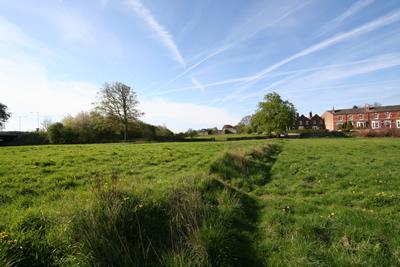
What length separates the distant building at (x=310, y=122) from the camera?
109 meters

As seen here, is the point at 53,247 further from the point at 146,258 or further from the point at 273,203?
the point at 273,203

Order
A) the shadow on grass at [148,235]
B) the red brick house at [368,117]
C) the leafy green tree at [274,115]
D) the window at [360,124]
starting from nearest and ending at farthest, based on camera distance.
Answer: the shadow on grass at [148,235] → the leafy green tree at [274,115] → the red brick house at [368,117] → the window at [360,124]

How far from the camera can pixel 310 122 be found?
Answer: 362 feet

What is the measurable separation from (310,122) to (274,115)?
57603 millimetres

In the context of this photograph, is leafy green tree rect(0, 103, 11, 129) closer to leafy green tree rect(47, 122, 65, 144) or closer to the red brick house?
leafy green tree rect(47, 122, 65, 144)

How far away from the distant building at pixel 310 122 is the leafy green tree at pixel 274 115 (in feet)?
168

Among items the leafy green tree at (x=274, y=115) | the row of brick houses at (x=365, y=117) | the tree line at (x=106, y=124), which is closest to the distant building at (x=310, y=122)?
→ the row of brick houses at (x=365, y=117)

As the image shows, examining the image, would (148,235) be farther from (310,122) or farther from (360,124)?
(310,122)

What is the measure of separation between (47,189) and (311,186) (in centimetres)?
987

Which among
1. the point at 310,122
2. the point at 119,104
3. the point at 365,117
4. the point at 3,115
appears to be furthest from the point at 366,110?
the point at 3,115

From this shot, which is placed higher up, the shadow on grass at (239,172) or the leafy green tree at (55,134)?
the leafy green tree at (55,134)

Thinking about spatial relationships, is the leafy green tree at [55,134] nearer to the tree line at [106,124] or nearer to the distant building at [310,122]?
the tree line at [106,124]

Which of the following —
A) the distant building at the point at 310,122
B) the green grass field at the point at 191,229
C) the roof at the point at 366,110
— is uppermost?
Result: the roof at the point at 366,110

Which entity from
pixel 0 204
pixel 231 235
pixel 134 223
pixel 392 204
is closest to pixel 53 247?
pixel 134 223
